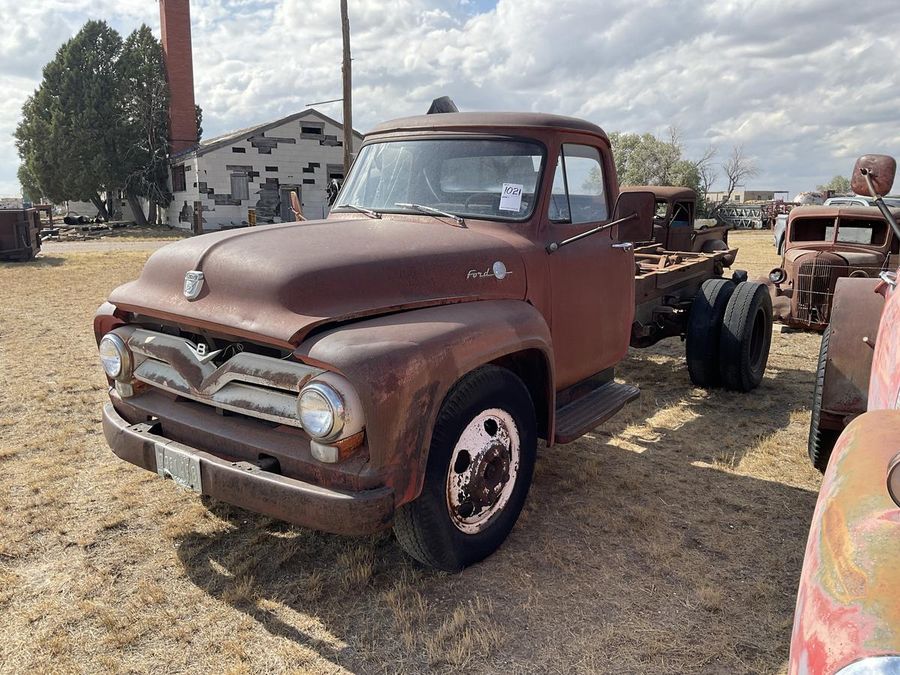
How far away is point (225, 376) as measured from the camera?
2.80 metres

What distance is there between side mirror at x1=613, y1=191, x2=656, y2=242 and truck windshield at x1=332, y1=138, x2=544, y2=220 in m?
0.66

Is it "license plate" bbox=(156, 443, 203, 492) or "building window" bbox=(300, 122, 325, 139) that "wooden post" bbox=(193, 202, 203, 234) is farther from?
"license plate" bbox=(156, 443, 203, 492)

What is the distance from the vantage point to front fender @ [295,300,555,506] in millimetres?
2449

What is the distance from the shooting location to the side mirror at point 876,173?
2818 mm

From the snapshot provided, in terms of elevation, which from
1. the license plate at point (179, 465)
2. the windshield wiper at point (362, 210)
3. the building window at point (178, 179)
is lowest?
the license plate at point (179, 465)

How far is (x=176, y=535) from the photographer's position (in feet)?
11.6

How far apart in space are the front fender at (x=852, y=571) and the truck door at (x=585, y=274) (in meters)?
2.26

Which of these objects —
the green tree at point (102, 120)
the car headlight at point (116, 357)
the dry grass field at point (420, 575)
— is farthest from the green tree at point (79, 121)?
the car headlight at point (116, 357)

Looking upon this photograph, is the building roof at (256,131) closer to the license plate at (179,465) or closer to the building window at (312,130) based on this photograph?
the building window at (312,130)

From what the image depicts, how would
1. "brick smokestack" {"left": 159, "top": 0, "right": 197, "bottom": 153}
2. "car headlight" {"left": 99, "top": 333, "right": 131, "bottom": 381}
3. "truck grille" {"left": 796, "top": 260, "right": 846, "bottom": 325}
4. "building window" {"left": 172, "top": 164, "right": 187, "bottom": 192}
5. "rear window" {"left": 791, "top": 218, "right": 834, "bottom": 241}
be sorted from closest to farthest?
1. "car headlight" {"left": 99, "top": 333, "right": 131, "bottom": 381}
2. "truck grille" {"left": 796, "top": 260, "right": 846, "bottom": 325}
3. "rear window" {"left": 791, "top": 218, "right": 834, "bottom": 241}
4. "building window" {"left": 172, "top": 164, "right": 187, "bottom": 192}
5. "brick smokestack" {"left": 159, "top": 0, "right": 197, "bottom": 153}

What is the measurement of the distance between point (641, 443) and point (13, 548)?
3.85 metres

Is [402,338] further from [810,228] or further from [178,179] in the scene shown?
[178,179]

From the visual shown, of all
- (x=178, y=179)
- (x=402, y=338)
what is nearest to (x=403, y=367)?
(x=402, y=338)

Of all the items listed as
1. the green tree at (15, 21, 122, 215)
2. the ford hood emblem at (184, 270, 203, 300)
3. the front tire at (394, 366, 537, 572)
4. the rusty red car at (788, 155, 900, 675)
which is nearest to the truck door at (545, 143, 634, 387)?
the front tire at (394, 366, 537, 572)
